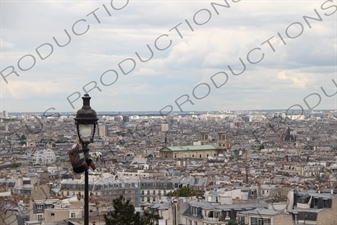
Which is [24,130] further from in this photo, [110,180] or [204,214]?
[204,214]

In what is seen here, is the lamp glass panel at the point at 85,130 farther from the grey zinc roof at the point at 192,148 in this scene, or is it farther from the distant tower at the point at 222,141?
the distant tower at the point at 222,141

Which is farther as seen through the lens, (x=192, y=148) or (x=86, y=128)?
(x=192, y=148)

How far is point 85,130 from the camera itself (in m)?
5.71

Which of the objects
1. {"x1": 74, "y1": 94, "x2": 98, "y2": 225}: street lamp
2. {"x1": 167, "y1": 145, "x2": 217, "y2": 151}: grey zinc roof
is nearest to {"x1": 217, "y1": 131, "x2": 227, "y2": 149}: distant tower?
{"x1": 167, "y1": 145, "x2": 217, "y2": 151}: grey zinc roof

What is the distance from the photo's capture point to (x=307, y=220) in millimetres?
21828

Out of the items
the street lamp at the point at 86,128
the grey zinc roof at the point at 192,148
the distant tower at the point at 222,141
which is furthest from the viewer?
the distant tower at the point at 222,141

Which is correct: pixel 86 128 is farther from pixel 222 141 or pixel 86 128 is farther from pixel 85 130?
pixel 222 141

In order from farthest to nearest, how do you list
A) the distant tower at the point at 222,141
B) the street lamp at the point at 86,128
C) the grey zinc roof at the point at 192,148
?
the distant tower at the point at 222,141 → the grey zinc roof at the point at 192,148 → the street lamp at the point at 86,128

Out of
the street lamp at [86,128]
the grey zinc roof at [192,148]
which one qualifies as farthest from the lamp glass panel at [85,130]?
the grey zinc roof at [192,148]

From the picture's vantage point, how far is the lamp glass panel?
570 cm

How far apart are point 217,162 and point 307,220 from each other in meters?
48.8

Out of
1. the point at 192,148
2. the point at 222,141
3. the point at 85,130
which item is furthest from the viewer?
the point at 222,141

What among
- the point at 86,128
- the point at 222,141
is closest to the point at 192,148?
the point at 222,141

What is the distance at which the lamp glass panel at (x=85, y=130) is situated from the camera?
5.70m
